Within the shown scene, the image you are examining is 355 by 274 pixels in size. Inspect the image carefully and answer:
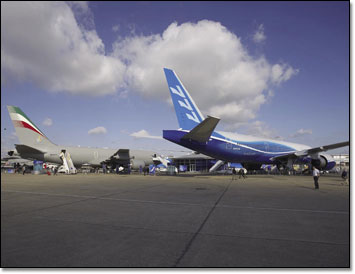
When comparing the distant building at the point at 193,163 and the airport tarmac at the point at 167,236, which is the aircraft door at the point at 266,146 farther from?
the distant building at the point at 193,163

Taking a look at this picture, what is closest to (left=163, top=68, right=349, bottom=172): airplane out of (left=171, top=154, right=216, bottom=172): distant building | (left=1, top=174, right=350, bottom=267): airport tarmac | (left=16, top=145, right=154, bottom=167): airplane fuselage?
(left=1, top=174, right=350, bottom=267): airport tarmac

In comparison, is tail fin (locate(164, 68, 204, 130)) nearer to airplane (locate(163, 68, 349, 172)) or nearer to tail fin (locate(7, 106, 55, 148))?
airplane (locate(163, 68, 349, 172))

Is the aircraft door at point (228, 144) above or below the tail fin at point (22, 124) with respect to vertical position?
above

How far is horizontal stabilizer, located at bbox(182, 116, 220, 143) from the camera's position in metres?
17.7

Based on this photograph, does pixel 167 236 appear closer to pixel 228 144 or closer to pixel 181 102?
pixel 181 102

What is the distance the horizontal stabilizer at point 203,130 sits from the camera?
17731 millimetres

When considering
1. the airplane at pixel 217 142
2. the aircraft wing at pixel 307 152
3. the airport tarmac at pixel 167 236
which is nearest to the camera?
the airport tarmac at pixel 167 236

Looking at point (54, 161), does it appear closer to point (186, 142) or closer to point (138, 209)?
point (186, 142)

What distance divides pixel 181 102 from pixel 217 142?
536cm

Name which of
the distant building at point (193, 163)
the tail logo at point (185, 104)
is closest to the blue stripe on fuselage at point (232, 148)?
the tail logo at point (185, 104)

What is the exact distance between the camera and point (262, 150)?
26859mm

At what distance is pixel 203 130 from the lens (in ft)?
62.7

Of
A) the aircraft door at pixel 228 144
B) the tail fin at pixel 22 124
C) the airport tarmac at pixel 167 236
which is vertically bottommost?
the airport tarmac at pixel 167 236

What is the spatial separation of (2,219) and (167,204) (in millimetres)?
5871
